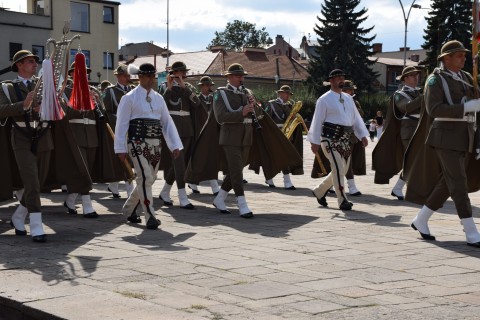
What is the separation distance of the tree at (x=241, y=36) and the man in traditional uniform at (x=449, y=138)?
11582 cm

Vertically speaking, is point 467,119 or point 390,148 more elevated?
point 467,119

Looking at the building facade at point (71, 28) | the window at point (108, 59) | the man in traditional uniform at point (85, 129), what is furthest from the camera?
the window at point (108, 59)

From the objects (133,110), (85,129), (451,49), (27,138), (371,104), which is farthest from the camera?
(371,104)

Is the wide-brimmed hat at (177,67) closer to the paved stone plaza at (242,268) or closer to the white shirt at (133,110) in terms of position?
the paved stone plaza at (242,268)

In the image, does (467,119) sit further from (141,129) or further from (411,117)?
(411,117)

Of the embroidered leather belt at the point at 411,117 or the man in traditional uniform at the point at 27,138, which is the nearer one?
the man in traditional uniform at the point at 27,138

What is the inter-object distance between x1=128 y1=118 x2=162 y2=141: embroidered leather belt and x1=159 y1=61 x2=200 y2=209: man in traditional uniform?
2.65 metres

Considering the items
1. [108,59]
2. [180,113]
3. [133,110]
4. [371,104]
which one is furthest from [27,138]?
[371,104]

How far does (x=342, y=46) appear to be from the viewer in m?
73.8

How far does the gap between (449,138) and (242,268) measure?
8.72 ft

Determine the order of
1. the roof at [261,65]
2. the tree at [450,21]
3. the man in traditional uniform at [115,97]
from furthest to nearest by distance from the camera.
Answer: the roof at [261,65]
the tree at [450,21]
the man in traditional uniform at [115,97]

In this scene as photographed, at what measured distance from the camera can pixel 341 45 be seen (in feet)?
243

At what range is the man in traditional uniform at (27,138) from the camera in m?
9.41

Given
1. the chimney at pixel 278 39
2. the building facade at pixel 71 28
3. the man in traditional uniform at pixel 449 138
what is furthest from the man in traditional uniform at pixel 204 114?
the chimney at pixel 278 39
